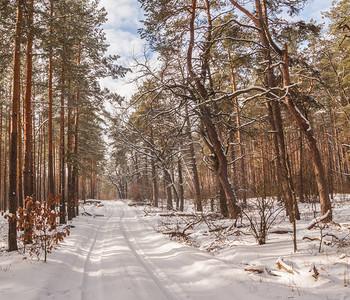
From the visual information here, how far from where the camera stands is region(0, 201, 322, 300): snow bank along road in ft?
13.1

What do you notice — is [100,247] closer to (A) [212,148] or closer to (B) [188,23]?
(A) [212,148]

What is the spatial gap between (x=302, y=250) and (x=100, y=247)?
20.7 feet

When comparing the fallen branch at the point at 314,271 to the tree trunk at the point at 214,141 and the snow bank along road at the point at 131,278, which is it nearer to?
the snow bank along road at the point at 131,278

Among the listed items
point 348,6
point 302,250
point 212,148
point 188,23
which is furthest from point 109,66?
point 348,6

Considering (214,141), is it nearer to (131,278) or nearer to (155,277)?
(155,277)

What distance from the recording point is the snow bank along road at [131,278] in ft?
13.1

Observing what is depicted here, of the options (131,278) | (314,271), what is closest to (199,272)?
(131,278)

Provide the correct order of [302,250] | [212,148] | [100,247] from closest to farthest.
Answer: [302,250] < [100,247] < [212,148]

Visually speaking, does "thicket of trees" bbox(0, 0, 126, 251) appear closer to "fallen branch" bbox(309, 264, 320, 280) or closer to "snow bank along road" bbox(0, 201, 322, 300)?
"snow bank along road" bbox(0, 201, 322, 300)

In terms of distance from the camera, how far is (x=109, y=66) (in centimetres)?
1167

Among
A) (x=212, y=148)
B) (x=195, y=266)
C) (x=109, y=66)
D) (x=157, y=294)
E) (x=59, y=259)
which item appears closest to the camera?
(x=157, y=294)

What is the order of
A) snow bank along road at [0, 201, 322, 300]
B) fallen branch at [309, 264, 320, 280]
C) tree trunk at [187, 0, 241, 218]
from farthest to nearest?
tree trunk at [187, 0, 241, 218]
snow bank along road at [0, 201, 322, 300]
fallen branch at [309, 264, 320, 280]

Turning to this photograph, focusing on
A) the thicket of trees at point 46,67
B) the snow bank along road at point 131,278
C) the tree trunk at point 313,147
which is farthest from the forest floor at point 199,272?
the thicket of trees at point 46,67

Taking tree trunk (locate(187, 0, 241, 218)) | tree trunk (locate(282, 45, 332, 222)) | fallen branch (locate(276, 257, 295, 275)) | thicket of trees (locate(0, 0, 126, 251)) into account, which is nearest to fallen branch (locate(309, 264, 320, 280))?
fallen branch (locate(276, 257, 295, 275))
